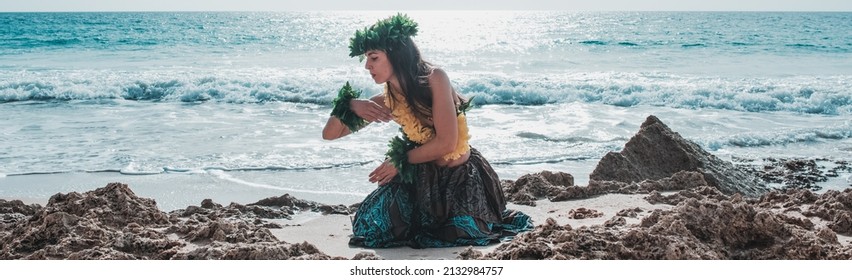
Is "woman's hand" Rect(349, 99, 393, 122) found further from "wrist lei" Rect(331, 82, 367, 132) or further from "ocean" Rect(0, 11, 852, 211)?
"ocean" Rect(0, 11, 852, 211)

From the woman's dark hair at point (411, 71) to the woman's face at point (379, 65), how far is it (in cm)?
2

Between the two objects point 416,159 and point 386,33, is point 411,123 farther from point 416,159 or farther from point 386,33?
point 386,33

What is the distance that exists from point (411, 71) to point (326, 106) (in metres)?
10.0

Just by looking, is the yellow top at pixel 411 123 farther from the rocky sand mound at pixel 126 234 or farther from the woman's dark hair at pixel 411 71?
the rocky sand mound at pixel 126 234

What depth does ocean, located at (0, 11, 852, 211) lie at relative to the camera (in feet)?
23.5

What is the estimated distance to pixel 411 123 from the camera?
3.75 meters

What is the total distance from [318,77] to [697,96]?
7582 millimetres

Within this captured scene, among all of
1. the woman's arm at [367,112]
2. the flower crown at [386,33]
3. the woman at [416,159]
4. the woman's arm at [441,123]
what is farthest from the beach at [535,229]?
the flower crown at [386,33]

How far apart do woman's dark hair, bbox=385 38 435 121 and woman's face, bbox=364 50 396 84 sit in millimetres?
21

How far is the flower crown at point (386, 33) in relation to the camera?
353 cm

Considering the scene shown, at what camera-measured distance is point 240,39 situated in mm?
30516

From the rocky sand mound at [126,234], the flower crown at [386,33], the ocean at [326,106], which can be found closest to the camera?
the rocky sand mound at [126,234]

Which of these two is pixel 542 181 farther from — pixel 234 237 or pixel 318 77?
pixel 318 77

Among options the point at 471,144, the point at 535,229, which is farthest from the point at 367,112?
the point at 471,144
